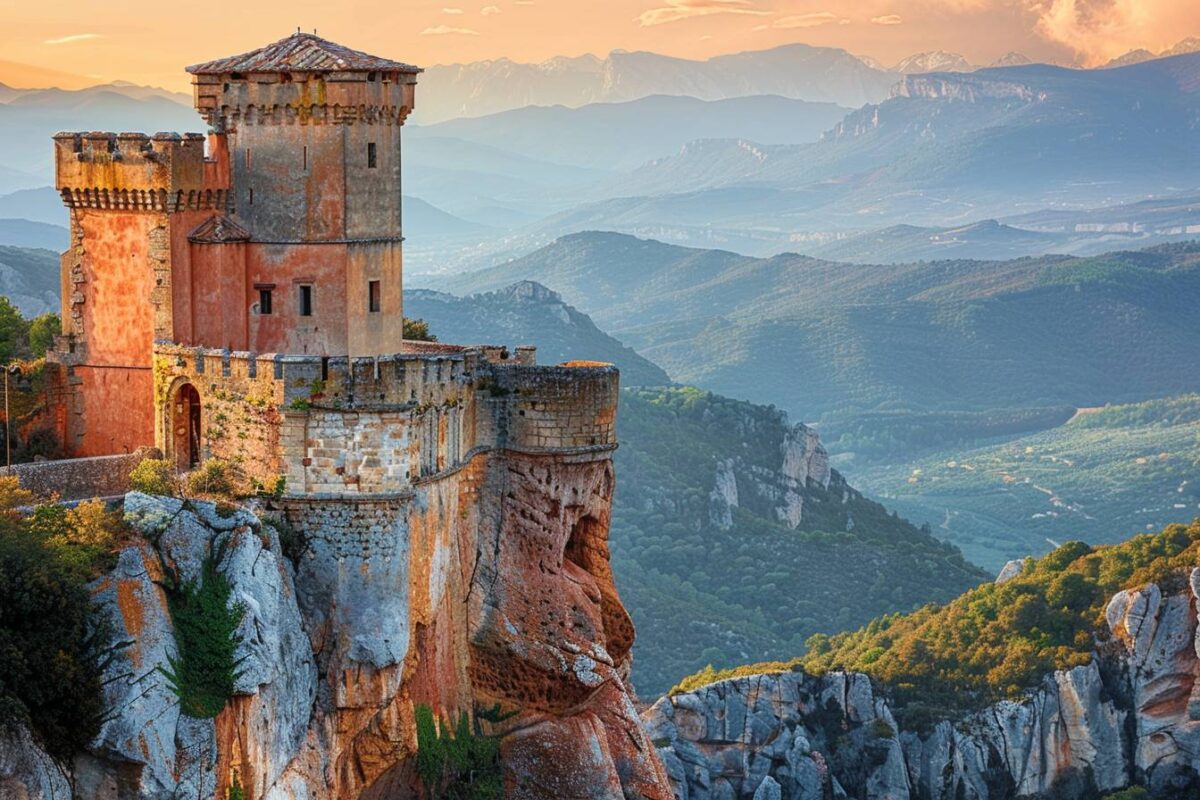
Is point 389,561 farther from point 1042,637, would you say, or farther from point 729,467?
point 729,467

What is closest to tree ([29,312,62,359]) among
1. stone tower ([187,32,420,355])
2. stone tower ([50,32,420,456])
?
stone tower ([50,32,420,456])

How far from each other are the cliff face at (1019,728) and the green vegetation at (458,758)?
34.6m

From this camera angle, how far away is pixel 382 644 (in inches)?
1457

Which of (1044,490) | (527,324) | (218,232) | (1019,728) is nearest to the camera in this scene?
(218,232)

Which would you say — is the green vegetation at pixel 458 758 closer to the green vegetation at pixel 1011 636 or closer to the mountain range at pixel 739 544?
the green vegetation at pixel 1011 636

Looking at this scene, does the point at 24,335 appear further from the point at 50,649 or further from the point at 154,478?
the point at 50,649

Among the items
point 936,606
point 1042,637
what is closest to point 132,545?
point 1042,637

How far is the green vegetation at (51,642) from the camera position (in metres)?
30.1

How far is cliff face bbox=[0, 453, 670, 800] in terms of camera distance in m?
31.8

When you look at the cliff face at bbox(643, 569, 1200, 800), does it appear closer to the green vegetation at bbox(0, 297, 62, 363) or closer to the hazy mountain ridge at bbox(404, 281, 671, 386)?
the green vegetation at bbox(0, 297, 62, 363)

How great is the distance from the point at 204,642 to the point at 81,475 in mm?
6027

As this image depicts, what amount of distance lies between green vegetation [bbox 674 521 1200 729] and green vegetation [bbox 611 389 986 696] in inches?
582

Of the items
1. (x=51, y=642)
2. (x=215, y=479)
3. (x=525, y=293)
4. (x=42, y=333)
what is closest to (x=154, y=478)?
(x=215, y=479)

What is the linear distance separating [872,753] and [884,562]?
43.5 m
